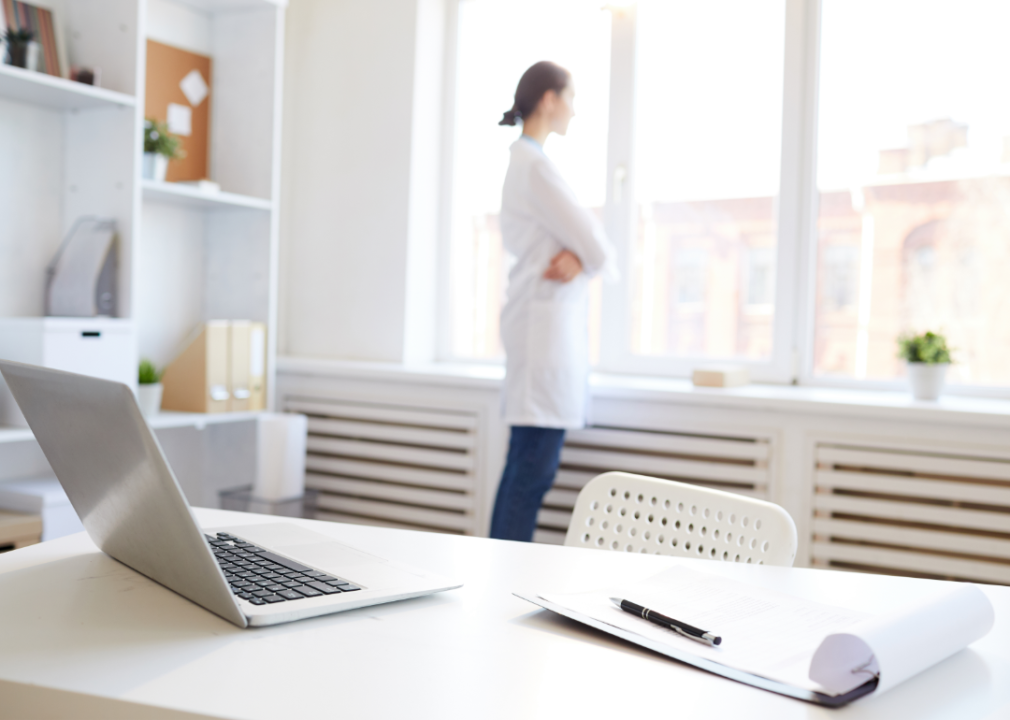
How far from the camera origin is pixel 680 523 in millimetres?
1287

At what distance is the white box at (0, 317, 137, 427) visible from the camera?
2094 millimetres

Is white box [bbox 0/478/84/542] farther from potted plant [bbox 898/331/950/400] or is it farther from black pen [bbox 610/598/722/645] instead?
potted plant [bbox 898/331/950/400]

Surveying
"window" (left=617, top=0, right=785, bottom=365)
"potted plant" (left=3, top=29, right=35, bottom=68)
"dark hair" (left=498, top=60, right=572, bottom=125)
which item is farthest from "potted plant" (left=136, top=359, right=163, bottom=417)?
"window" (left=617, top=0, right=785, bottom=365)

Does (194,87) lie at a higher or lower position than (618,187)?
higher

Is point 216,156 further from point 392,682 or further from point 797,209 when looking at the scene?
point 392,682

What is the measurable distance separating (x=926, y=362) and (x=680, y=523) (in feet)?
4.33

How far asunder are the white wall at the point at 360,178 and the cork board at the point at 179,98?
1.26 ft

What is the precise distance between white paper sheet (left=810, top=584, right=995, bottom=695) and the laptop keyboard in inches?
16.8

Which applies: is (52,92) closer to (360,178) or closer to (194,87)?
(194,87)

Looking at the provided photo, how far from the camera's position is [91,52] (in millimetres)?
2367

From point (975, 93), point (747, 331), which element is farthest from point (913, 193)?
point (747, 331)

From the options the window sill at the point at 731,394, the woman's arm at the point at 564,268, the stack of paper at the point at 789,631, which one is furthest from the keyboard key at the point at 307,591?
the window sill at the point at 731,394

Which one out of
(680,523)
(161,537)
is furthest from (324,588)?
(680,523)

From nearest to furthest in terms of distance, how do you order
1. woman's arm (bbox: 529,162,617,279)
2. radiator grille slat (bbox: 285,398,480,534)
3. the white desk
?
1. the white desk
2. woman's arm (bbox: 529,162,617,279)
3. radiator grille slat (bbox: 285,398,480,534)
